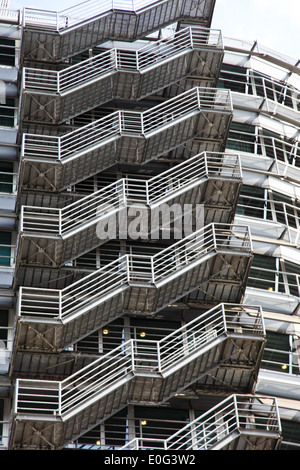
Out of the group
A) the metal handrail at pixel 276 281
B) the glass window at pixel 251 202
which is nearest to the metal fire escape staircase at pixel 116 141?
the glass window at pixel 251 202

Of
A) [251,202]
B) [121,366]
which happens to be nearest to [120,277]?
[121,366]

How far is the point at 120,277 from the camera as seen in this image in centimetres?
2930

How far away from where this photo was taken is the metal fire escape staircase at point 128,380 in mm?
25312

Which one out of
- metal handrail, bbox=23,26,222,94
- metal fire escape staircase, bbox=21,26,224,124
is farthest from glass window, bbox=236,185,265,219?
metal handrail, bbox=23,26,222,94

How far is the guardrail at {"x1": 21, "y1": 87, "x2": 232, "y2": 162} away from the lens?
3055 centimetres

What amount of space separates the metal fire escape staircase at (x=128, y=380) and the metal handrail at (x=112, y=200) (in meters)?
4.51

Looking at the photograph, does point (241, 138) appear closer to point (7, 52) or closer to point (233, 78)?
point (233, 78)

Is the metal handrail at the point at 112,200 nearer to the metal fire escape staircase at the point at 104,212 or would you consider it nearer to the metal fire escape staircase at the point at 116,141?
the metal fire escape staircase at the point at 104,212

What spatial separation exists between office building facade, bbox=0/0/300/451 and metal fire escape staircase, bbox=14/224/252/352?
0.23ft

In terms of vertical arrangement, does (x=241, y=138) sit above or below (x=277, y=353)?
above

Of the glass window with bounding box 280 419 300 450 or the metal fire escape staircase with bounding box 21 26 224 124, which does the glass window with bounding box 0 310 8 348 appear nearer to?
the metal fire escape staircase with bounding box 21 26 224 124

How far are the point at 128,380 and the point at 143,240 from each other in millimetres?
6939

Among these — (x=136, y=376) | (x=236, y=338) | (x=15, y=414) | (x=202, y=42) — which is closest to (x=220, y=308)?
(x=236, y=338)
